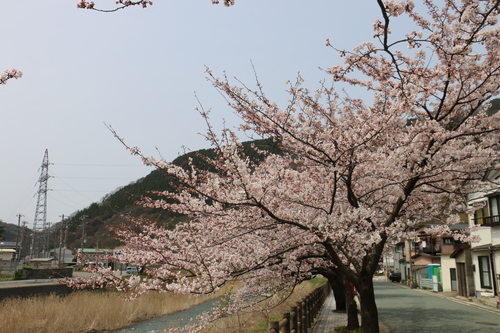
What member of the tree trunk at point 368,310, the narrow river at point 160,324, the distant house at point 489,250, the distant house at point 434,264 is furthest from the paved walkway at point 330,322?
the distant house at point 489,250

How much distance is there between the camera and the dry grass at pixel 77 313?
14570 millimetres

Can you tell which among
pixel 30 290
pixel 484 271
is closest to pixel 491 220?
pixel 484 271

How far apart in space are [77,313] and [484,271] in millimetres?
22559

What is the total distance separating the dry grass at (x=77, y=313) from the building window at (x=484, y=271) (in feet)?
62.0

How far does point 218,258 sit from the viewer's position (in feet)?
26.5

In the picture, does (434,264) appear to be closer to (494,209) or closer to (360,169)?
(494,209)

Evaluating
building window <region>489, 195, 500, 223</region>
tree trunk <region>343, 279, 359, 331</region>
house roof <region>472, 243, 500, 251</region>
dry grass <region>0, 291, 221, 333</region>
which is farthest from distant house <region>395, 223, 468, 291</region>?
dry grass <region>0, 291, 221, 333</region>

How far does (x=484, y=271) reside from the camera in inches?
902

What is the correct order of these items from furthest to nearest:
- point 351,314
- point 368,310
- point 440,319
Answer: point 440,319
point 351,314
point 368,310

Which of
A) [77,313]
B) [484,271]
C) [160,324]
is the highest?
[484,271]

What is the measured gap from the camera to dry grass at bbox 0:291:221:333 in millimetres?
14570

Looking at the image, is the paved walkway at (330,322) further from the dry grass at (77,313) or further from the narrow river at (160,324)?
the dry grass at (77,313)

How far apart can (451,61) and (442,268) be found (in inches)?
Result: 1195

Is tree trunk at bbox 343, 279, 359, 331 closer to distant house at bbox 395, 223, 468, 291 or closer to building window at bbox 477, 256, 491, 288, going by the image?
distant house at bbox 395, 223, 468, 291
